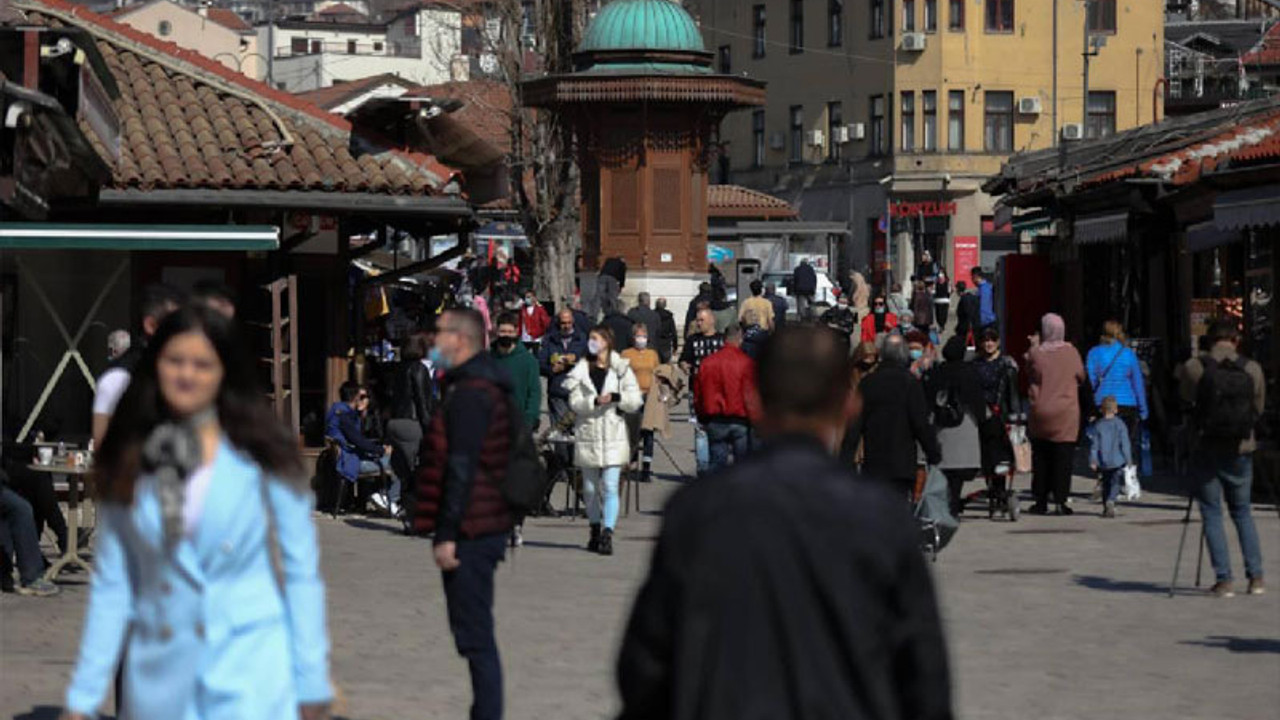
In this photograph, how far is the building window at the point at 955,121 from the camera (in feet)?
249

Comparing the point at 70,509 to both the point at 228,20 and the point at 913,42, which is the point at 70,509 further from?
the point at 228,20

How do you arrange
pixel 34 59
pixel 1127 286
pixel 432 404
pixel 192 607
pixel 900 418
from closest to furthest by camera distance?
pixel 192 607
pixel 34 59
pixel 900 418
pixel 432 404
pixel 1127 286


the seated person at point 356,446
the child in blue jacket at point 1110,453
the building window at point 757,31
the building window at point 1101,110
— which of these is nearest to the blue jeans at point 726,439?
the seated person at point 356,446

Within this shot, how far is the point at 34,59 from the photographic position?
45.8ft

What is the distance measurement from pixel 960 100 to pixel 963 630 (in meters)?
62.5

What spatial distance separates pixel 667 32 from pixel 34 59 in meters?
34.3

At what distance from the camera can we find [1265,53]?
80.2 m

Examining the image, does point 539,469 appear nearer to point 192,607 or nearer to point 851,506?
point 192,607

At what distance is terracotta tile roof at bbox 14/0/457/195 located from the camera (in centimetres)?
2256

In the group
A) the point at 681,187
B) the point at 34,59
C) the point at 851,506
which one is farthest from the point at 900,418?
the point at 681,187

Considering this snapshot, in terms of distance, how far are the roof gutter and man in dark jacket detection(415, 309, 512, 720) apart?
12219 mm

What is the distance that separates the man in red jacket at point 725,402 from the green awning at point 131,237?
12.8 feet

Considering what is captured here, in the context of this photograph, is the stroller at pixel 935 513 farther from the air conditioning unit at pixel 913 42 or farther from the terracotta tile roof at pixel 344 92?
the air conditioning unit at pixel 913 42

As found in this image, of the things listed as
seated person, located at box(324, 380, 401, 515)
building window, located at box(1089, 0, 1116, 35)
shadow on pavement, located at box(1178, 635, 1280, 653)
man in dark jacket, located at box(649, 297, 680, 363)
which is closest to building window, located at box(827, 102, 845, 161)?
building window, located at box(1089, 0, 1116, 35)
